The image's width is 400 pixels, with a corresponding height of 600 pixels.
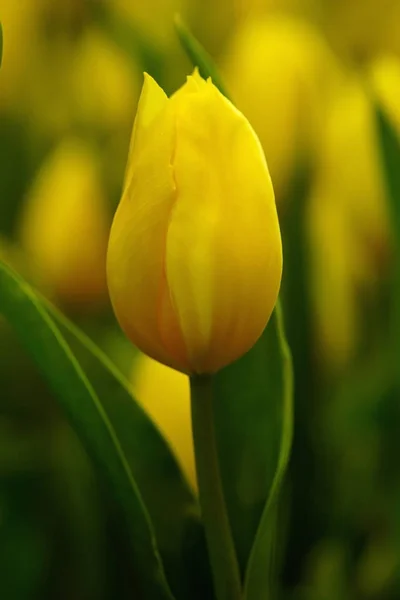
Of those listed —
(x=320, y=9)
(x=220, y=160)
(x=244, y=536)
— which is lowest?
(x=244, y=536)

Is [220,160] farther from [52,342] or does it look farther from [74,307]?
[74,307]

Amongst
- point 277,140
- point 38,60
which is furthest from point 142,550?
point 38,60

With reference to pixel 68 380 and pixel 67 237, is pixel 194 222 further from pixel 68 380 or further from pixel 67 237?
pixel 67 237

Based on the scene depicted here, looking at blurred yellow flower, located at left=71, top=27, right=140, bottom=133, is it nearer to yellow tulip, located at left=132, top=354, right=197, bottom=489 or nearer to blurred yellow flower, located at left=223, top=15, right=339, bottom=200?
blurred yellow flower, located at left=223, top=15, right=339, bottom=200

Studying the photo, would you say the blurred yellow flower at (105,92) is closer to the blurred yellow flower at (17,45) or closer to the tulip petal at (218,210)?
the blurred yellow flower at (17,45)

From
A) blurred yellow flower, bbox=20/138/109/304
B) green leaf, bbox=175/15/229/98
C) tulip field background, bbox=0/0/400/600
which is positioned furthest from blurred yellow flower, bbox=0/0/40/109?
green leaf, bbox=175/15/229/98

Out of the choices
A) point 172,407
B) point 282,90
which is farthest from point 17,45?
point 172,407
